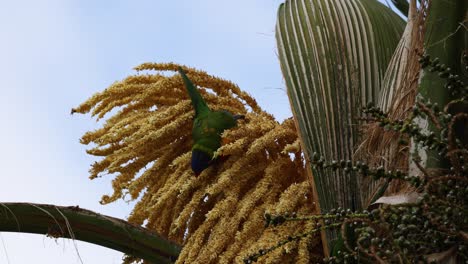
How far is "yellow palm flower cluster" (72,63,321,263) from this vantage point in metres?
3.20

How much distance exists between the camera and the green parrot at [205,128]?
Answer: 3.52m

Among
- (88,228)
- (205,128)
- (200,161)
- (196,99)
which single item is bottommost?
(88,228)

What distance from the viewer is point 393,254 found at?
7.68 feet

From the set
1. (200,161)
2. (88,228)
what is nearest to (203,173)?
(200,161)

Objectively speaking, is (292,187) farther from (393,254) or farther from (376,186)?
(393,254)

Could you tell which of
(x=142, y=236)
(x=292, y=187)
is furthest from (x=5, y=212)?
(x=292, y=187)

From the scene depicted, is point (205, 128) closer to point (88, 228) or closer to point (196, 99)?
point (196, 99)

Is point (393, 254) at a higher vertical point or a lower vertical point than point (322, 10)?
lower

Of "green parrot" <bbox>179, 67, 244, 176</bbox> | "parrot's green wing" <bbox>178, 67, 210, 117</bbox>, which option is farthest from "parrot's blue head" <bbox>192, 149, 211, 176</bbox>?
"parrot's green wing" <bbox>178, 67, 210, 117</bbox>

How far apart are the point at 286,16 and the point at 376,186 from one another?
3.43 feet

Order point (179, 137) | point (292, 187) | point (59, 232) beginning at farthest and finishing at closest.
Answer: point (179, 137)
point (59, 232)
point (292, 187)

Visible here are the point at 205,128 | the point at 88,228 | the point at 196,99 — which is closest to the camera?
the point at 88,228

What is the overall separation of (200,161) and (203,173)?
1.9 inches

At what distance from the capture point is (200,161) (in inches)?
138
